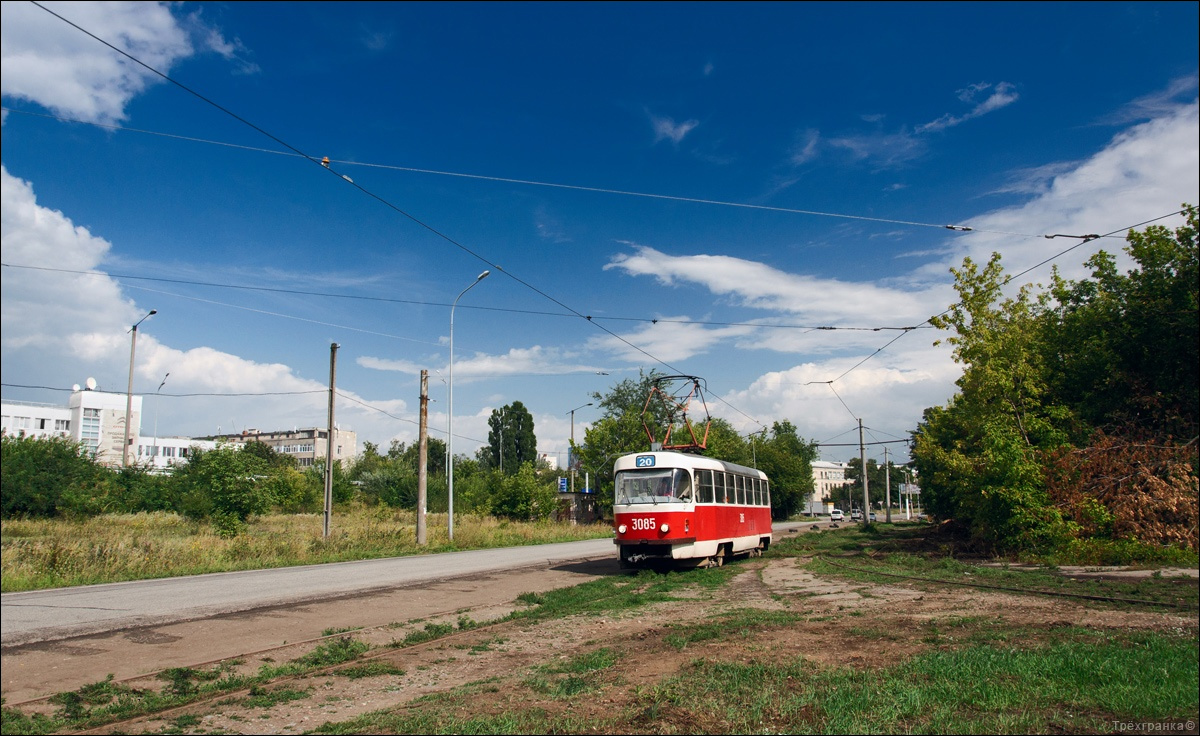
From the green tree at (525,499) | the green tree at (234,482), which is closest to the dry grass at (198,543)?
the green tree at (234,482)

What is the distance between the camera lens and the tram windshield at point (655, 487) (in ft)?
62.3

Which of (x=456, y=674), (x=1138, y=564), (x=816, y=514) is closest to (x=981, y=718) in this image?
(x=456, y=674)

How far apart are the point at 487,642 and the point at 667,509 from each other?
9584mm

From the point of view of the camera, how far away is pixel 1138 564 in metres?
15.9

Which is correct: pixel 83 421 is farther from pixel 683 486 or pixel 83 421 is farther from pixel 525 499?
pixel 525 499

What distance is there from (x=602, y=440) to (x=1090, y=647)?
163ft

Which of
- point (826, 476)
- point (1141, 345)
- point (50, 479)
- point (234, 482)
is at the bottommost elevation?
point (826, 476)

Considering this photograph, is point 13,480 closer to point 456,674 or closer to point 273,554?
point 456,674

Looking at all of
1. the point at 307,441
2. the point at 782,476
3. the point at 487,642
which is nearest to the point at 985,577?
the point at 487,642

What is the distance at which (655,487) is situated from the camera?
19109mm

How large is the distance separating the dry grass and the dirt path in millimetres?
626

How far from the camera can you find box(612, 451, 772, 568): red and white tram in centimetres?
1875

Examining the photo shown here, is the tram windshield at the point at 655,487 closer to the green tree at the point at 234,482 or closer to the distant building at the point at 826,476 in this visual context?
the green tree at the point at 234,482

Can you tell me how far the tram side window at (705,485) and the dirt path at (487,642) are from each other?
5309 millimetres
